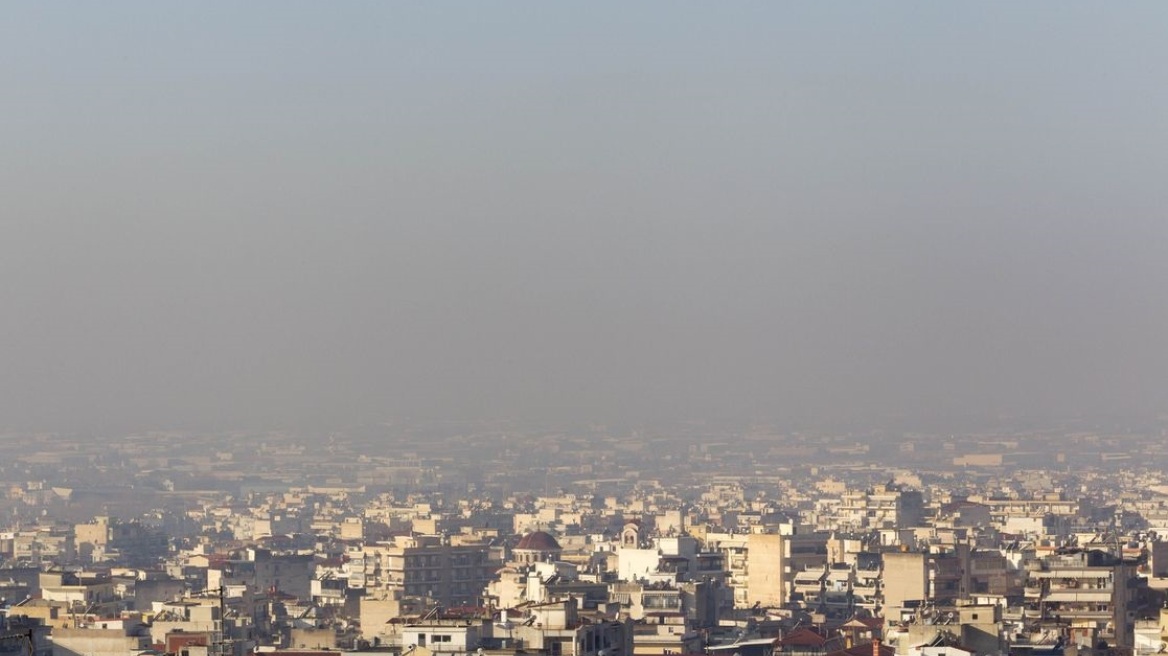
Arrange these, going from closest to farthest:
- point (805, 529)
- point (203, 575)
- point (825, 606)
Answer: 1. point (825, 606)
2. point (203, 575)
3. point (805, 529)

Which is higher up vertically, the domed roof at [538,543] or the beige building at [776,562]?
the domed roof at [538,543]

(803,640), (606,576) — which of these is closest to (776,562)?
(606,576)

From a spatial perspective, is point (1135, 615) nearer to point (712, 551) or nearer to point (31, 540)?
point (712, 551)

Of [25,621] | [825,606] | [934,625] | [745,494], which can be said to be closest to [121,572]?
[825,606]

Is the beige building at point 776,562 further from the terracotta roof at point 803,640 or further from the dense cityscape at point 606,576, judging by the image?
the terracotta roof at point 803,640

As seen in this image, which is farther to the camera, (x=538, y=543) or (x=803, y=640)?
(x=538, y=543)

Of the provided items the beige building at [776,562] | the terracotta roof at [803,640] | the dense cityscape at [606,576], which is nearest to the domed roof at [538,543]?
the dense cityscape at [606,576]

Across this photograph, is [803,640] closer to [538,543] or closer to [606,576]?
[606,576]

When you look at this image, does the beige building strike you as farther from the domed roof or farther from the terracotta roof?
the terracotta roof
